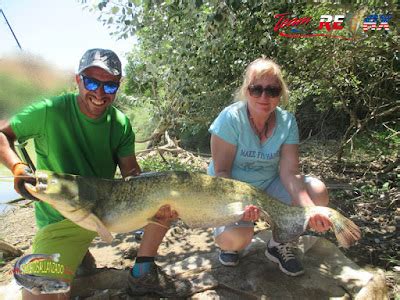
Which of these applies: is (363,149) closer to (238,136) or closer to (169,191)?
(238,136)

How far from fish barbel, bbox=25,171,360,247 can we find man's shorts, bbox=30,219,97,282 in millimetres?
358

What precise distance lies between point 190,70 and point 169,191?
10.1 ft

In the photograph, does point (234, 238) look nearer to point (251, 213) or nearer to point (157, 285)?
point (251, 213)

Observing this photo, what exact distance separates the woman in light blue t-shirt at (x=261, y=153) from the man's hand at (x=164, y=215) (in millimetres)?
501

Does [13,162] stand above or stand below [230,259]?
above

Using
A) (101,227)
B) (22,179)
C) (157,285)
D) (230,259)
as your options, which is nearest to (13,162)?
(22,179)

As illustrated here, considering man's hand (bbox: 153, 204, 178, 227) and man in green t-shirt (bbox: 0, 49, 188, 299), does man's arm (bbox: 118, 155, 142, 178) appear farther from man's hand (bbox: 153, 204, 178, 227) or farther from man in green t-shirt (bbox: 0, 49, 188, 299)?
man's hand (bbox: 153, 204, 178, 227)

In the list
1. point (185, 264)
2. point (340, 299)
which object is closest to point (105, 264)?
point (185, 264)

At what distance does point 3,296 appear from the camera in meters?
3.09

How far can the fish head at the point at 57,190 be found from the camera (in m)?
2.28

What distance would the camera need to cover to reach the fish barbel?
250 centimetres

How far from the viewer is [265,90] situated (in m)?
3.06

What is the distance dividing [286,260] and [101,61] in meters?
2.23

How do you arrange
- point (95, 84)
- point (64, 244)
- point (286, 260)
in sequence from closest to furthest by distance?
point (95, 84) → point (64, 244) → point (286, 260)
